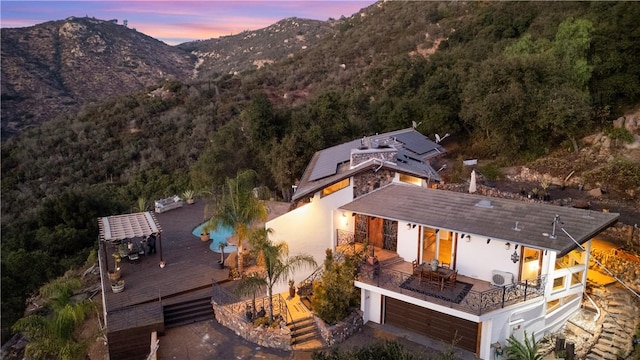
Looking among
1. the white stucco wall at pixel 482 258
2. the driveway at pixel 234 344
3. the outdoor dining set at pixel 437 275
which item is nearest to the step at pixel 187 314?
the driveway at pixel 234 344

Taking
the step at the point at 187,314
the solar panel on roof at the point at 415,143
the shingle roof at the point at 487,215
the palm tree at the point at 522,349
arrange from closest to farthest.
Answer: the palm tree at the point at 522,349, the shingle roof at the point at 487,215, the step at the point at 187,314, the solar panel on roof at the point at 415,143

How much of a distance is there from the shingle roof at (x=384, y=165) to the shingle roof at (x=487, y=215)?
1364 mm

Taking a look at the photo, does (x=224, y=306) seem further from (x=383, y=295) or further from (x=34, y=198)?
(x=34, y=198)

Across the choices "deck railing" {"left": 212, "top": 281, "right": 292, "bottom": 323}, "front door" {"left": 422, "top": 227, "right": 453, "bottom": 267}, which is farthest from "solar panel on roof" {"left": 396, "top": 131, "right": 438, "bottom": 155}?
"deck railing" {"left": 212, "top": 281, "right": 292, "bottom": 323}

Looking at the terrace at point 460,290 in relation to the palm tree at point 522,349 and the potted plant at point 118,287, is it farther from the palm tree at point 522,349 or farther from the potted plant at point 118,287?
the potted plant at point 118,287

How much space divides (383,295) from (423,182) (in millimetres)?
6025

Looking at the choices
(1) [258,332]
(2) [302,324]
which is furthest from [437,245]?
(1) [258,332]

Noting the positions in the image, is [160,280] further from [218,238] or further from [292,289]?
[292,289]

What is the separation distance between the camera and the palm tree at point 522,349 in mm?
12555

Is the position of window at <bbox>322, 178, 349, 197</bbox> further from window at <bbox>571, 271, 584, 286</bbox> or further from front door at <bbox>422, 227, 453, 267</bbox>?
window at <bbox>571, 271, 584, 286</bbox>

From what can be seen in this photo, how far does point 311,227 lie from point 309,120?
15.6 metres

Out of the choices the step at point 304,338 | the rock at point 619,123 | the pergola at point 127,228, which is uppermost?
the rock at point 619,123

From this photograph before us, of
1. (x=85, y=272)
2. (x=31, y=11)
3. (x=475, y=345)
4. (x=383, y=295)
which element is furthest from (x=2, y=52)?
(x=475, y=345)

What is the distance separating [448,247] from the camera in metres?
16.0
